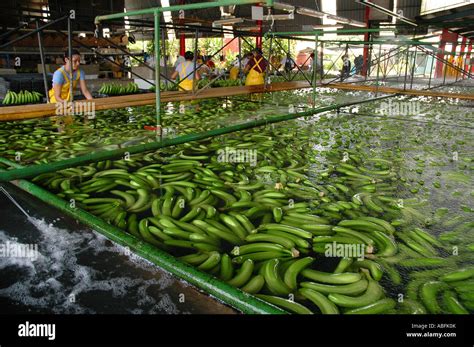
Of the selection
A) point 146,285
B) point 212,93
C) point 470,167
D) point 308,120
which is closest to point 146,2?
point 212,93

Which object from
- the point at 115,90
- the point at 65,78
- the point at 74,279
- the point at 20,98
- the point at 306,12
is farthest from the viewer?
the point at 306,12

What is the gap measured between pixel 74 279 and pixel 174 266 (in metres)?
0.61

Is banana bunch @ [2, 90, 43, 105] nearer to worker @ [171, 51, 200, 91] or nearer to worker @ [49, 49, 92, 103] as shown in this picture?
worker @ [49, 49, 92, 103]

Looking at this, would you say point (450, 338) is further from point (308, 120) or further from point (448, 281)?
point (308, 120)

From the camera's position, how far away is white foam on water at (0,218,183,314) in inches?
84.0

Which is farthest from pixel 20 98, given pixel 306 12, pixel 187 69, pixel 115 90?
pixel 306 12

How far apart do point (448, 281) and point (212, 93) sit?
9229mm

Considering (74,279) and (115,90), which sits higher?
(115,90)

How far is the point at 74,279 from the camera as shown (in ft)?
7.70

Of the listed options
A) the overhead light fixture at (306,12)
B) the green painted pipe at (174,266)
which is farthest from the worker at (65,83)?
the overhead light fixture at (306,12)

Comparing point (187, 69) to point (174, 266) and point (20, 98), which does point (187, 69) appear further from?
point (174, 266)

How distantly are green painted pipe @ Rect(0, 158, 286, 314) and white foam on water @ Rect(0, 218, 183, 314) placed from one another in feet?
0.22

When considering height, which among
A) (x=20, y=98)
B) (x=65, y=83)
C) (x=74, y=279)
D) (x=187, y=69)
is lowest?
(x=74, y=279)

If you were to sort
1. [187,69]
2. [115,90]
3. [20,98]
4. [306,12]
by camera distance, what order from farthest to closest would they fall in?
1. [306,12]
2. [187,69]
3. [115,90]
4. [20,98]
